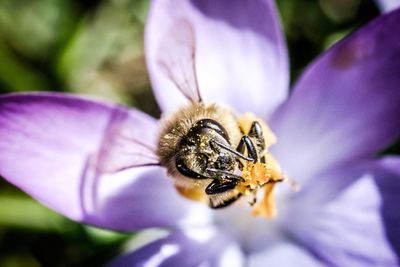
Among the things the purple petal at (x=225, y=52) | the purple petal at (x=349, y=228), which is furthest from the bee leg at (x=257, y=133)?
the purple petal at (x=349, y=228)

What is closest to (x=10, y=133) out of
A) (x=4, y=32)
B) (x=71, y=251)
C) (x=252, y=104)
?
(x=252, y=104)

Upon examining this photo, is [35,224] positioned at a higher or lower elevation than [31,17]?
lower

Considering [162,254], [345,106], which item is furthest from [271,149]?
[162,254]

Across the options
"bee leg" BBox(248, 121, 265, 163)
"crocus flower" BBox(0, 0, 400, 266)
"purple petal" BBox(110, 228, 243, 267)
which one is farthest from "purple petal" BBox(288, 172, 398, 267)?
"bee leg" BBox(248, 121, 265, 163)

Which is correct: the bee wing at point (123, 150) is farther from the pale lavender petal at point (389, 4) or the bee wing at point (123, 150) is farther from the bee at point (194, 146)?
the pale lavender petal at point (389, 4)

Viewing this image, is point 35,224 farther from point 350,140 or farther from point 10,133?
point 350,140

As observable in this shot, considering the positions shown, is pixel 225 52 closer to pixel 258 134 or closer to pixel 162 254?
pixel 258 134
